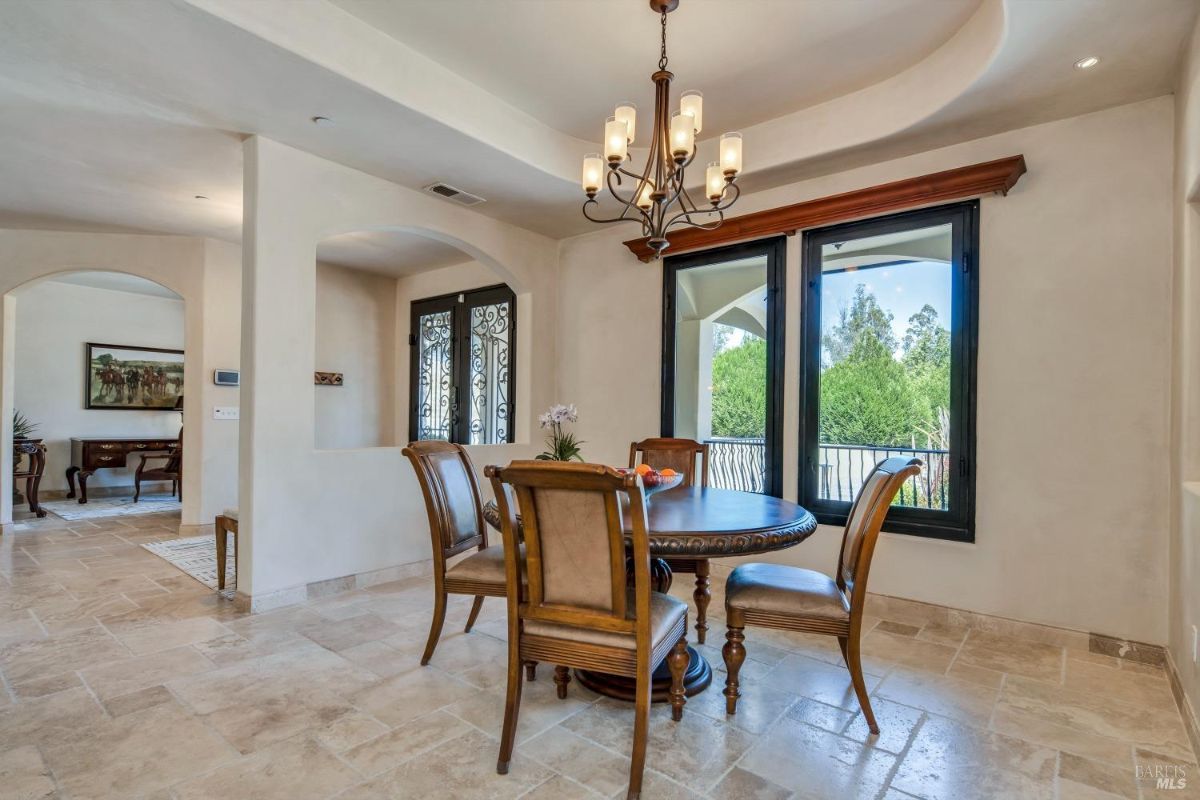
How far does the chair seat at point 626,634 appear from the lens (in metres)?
1.76

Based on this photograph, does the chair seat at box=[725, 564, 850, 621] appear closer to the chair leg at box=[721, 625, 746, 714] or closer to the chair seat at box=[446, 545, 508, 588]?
the chair leg at box=[721, 625, 746, 714]

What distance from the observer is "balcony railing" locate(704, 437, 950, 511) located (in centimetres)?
333

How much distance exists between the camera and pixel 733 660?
7.13 ft

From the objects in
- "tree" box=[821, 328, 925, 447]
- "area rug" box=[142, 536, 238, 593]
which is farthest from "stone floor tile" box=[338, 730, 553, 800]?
"tree" box=[821, 328, 925, 447]

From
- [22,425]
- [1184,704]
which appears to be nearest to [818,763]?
[1184,704]

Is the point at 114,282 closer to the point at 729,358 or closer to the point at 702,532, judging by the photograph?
the point at 729,358

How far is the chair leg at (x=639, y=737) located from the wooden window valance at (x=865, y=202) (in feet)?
10.0

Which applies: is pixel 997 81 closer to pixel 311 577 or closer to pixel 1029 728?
pixel 1029 728

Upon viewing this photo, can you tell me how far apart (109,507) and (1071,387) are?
29.9 feet

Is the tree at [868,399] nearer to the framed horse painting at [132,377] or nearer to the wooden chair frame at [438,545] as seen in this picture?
the wooden chair frame at [438,545]

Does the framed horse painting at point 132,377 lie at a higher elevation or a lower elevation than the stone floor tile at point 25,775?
higher

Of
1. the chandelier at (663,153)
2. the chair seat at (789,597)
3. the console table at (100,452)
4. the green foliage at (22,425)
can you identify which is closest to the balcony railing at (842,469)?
the chair seat at (789,597)

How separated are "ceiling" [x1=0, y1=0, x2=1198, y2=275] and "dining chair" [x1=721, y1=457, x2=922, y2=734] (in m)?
1.95

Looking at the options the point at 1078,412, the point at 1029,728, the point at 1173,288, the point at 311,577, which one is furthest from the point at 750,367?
the point at 311,577
